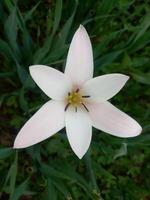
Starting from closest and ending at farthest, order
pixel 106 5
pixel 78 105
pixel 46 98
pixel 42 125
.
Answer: pixel 42 125, pixel 78 105, pixel 46 98, pixel 106 5

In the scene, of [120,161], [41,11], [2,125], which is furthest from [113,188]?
[41,11]

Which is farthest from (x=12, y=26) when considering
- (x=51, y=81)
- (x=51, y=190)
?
(x=51, y=190)

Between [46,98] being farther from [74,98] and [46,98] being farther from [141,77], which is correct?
[141,77]

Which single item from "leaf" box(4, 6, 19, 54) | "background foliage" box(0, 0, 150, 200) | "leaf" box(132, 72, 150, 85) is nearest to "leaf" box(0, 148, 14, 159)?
"background foliage" box(0, 0, 150, 200)

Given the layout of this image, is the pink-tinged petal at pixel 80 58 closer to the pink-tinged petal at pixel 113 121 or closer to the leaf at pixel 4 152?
the pink-tinged petal at pixel 113 121

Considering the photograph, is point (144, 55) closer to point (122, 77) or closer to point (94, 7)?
point (94, 7)

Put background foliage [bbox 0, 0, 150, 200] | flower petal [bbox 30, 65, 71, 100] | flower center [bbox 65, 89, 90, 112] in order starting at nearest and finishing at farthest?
flower petal [bbox 30, 65, 71, 100], flower center [bbox 65, 89, 90, 112], background foliage [bbox 0, 0, 150, 200]

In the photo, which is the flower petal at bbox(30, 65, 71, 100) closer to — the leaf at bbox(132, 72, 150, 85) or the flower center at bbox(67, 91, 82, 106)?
the flower center at bbox(67, 91, 82, 106)
